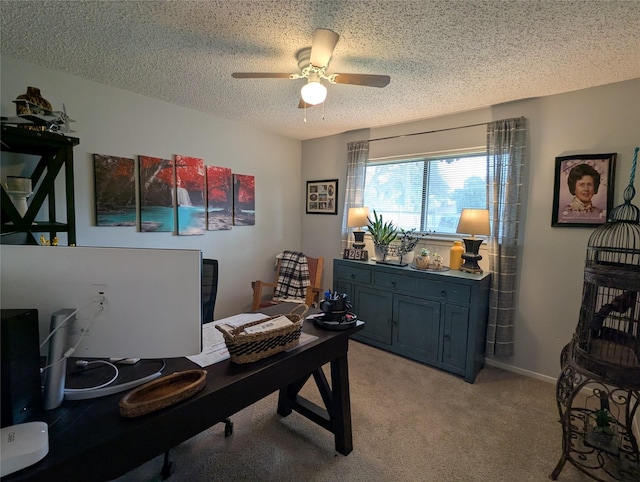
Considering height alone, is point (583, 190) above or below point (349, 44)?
below

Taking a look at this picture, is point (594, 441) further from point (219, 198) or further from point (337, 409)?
point (219, 198)

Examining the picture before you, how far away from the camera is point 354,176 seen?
12.0 ft

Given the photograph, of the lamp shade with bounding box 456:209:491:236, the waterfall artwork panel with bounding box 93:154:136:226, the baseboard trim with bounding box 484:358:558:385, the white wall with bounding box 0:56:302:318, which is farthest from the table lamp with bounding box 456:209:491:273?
the waterfall artwork panel with bounding box 93:154:136:226

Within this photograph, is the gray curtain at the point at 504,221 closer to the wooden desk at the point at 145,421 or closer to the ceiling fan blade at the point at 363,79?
the ceiling fan blade at the point at 363,79

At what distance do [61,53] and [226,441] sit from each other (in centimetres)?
269

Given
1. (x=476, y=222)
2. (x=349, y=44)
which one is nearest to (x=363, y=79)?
(x=349, y=44)

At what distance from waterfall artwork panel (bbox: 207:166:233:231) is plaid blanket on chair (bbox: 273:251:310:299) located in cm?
83

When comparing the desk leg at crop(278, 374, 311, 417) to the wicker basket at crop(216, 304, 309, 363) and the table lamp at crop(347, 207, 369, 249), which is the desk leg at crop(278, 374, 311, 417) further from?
the table lamp at crop(347, 207, 369, 249)

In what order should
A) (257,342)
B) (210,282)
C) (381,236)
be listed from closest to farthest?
(257,342), (210,282), (381,236)

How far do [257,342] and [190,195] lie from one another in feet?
7.63

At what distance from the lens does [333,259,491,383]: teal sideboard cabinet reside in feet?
8.46

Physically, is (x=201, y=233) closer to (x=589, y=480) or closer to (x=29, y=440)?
(x=29, y=440)

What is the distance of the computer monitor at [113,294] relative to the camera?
0.91 metres

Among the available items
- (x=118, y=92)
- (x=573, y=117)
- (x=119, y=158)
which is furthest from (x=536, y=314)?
(x=118, y=92)
